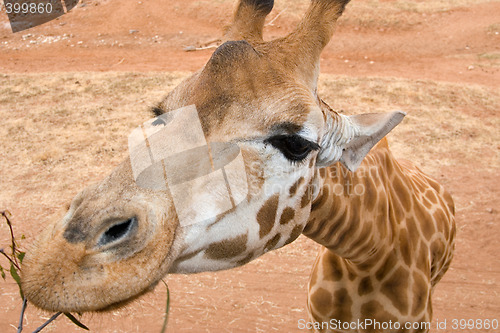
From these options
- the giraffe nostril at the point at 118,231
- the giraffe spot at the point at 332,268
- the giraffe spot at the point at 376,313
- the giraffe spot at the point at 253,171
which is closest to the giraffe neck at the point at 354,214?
the giraffe spot at the point at 332,268

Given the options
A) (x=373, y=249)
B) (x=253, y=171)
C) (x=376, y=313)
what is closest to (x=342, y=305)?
(x=376, y=313)

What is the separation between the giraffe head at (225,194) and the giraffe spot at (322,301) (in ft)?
3.71

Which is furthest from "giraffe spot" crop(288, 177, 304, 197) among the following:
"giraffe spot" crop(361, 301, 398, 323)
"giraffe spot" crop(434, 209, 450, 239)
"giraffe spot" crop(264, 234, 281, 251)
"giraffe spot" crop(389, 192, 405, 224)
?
"giraffe spot" crop(434, 209, 450, 239)

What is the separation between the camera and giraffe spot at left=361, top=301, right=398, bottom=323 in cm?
362

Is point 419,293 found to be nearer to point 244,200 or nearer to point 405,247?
point 405,247

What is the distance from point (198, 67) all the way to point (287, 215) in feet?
37.4

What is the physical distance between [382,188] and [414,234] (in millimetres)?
532

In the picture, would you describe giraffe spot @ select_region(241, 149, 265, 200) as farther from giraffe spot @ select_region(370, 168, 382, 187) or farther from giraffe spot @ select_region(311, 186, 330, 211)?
giraffe spot @ select_region(370, 168, 382, 187)

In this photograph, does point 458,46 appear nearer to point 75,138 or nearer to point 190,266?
point 75,138

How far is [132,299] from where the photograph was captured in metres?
2.19

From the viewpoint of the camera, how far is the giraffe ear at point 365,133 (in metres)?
3.05

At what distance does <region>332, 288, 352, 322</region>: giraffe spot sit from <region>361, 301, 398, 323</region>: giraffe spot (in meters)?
0.12

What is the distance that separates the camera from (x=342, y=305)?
3.75 meters

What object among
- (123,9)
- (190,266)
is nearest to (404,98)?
(190,266)
